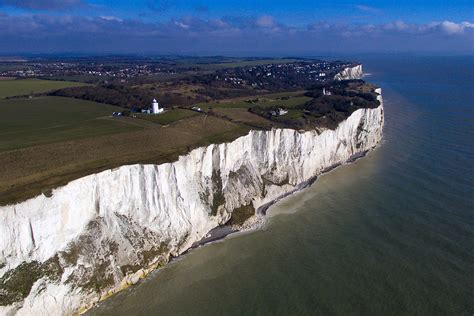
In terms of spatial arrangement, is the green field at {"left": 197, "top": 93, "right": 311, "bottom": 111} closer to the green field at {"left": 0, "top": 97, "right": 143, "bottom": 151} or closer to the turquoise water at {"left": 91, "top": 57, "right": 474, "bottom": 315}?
the green field at {"left": 0, "top": 97, "right": 143, "bottom": 151}

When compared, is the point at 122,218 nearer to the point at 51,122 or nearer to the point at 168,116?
the point at 168,116

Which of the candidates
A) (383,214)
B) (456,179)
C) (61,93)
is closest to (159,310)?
(383,214)

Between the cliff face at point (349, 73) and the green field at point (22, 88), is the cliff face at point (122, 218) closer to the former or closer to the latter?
the green field at point (22, 88)

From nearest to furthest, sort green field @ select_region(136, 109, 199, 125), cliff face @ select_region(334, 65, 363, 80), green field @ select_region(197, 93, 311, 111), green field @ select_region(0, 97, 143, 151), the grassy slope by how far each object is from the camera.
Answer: the grassy slope
green field @ select_region(0, 97, 143, 151)
green field @ select_region(136, 109, 199, 125)
green field @ select_region(197, 93, 311, 111)
cliff face @ select_region(334, 65, 363, 80)

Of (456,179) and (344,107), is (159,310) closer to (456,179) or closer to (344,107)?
(456,179)

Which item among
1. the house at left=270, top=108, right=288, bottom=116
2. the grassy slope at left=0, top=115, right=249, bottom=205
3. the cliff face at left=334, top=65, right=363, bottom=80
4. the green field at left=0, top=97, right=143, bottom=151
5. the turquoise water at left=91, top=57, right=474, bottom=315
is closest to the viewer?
the turquoise water at left=91, top=57, right=474, bottom=315

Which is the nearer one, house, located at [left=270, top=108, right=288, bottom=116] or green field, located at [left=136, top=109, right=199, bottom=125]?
green field, located at [left=136, top=109, right=199, bottom=125]

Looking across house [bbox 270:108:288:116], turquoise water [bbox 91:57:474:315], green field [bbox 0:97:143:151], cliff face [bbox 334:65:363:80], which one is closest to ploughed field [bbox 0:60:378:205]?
green field [bbox 0:97:143:151]

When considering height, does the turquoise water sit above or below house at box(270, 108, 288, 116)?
below
